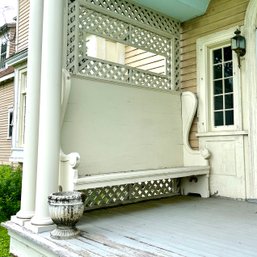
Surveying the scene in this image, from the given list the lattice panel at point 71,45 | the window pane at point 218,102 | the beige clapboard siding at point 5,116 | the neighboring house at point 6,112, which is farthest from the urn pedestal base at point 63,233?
the beige clapboard siding at point 5,116

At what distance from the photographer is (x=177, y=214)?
11.7 feet

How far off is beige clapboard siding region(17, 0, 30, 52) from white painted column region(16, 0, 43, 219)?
18.9 feet

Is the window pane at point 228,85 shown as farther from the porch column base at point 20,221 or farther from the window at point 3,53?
the window at point 3,53

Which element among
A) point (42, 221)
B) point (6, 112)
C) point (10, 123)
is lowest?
point (42, 221)

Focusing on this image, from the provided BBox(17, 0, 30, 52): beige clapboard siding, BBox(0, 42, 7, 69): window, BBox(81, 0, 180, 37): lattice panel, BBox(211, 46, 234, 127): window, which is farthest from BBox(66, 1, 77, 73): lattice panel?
BBox(0, 42, 7, 69): window

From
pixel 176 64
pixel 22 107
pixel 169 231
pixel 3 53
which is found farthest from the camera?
pixel 3 53

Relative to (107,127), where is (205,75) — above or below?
above

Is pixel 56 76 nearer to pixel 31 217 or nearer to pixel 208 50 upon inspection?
pixel 31 217

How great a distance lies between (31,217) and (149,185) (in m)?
2.10

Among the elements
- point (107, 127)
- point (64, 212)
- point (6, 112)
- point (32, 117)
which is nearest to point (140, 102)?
point (107, 127)

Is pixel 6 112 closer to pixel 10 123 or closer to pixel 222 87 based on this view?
pixel 10 123

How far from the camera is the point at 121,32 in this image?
14.7ft

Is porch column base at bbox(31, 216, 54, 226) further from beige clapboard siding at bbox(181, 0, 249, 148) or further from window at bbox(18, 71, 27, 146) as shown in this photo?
window at bbox(18, 71, 27, 146)

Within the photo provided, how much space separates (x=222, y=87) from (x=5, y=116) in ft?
24.4
